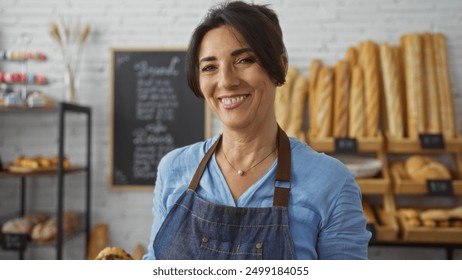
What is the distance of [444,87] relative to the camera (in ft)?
5.26

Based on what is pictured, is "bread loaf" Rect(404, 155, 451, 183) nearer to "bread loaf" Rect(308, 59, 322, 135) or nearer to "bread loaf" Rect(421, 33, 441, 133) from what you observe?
"bread loaf" Rect(421, 33, 441, 133)

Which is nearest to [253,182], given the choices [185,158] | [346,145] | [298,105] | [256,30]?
[185,158]

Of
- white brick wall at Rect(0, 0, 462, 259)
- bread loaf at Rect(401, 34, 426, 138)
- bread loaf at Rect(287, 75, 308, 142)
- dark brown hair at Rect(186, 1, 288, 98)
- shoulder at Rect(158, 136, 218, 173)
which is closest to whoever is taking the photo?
dark brown hair at Rect(186, 1, 288, 98)

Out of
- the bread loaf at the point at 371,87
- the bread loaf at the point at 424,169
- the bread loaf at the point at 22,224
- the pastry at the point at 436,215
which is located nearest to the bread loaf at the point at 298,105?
the bread loaf at the point at 371,87

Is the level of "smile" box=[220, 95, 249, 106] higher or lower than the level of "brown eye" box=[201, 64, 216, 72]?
lower

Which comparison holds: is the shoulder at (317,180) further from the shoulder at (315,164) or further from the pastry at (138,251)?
the pastry at (138,251)

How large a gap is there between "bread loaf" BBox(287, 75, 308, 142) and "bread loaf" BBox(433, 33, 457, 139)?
53 centimetres

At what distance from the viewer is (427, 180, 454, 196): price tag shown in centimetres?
146

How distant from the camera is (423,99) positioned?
159 cm


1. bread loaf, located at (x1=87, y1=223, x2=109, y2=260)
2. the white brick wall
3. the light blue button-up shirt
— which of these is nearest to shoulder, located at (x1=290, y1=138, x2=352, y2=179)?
the light blue button-up shirt

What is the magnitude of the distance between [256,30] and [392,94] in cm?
108

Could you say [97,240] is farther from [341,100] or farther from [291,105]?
[341,100]

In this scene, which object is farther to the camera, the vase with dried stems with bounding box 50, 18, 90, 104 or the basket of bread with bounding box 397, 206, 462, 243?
the vase with dried stems with bounding box 50, 18, 90, 104

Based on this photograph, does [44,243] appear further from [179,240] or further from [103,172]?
[179,240]
